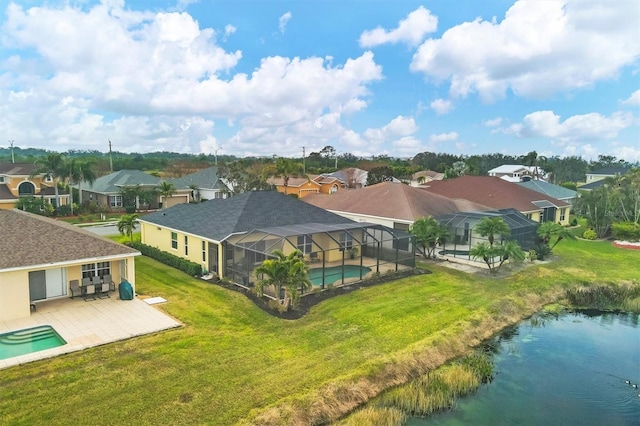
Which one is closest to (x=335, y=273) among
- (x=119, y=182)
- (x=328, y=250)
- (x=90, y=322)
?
(x=328, y=250)

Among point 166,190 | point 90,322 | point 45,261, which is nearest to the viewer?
point 90,322

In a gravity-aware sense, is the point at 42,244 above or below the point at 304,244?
above

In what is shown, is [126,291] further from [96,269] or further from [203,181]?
[203,181]

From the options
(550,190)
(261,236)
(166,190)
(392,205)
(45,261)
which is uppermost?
(550,190)

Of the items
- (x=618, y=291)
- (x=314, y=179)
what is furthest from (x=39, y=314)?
(x=314, y=179)

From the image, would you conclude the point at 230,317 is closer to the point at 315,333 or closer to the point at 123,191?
the point at 315,333

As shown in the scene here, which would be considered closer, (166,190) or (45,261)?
(45,261)

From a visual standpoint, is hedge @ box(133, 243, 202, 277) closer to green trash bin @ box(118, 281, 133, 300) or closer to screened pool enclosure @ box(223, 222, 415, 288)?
screened pool enclosure @ box(223, 222, 415, 288)

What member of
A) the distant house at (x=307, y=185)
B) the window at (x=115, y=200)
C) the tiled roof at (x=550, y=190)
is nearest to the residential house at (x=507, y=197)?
the tiled roof at (x=550, y=190)

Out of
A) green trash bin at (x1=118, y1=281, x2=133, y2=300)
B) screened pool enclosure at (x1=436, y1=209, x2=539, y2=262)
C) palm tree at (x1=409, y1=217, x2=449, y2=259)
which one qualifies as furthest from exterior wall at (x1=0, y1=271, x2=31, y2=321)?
screened pool enclosure at (x1=436, y1=209, x2=539, y2=262)
